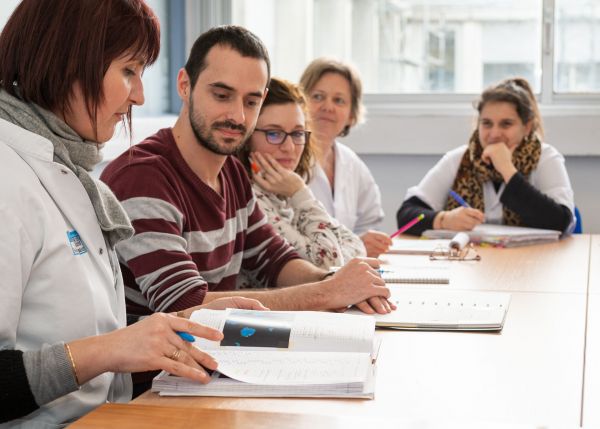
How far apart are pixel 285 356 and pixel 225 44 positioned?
3.03 feet

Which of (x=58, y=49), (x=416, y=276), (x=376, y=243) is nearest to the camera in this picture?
(x=58, y=49)

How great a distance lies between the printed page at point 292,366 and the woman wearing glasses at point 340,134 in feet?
6.34

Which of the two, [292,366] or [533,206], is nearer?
[292,366]

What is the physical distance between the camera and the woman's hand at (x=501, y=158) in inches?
125

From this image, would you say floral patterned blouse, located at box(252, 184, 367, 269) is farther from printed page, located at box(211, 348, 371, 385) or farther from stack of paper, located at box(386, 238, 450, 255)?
printed page, located at box(211, 348, 371, 385)

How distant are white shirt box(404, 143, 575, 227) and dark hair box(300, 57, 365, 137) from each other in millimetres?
389

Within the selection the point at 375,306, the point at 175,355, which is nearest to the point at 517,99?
the point at 375,306

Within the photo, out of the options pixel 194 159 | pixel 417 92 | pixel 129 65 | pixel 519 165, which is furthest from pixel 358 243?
pixel 417 92

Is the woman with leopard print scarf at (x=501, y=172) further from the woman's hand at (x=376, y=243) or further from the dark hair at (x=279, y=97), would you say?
the dark hair at (x=279, y=97)

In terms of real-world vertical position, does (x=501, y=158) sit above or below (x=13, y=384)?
above

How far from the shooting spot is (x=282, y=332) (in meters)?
1.35

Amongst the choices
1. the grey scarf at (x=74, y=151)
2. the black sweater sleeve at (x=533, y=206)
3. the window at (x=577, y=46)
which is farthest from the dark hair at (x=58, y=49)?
the window at (x=577, y=46)

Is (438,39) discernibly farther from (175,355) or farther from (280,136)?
(175,355)

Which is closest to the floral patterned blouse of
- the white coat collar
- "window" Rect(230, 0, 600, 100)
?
the white coat collar
